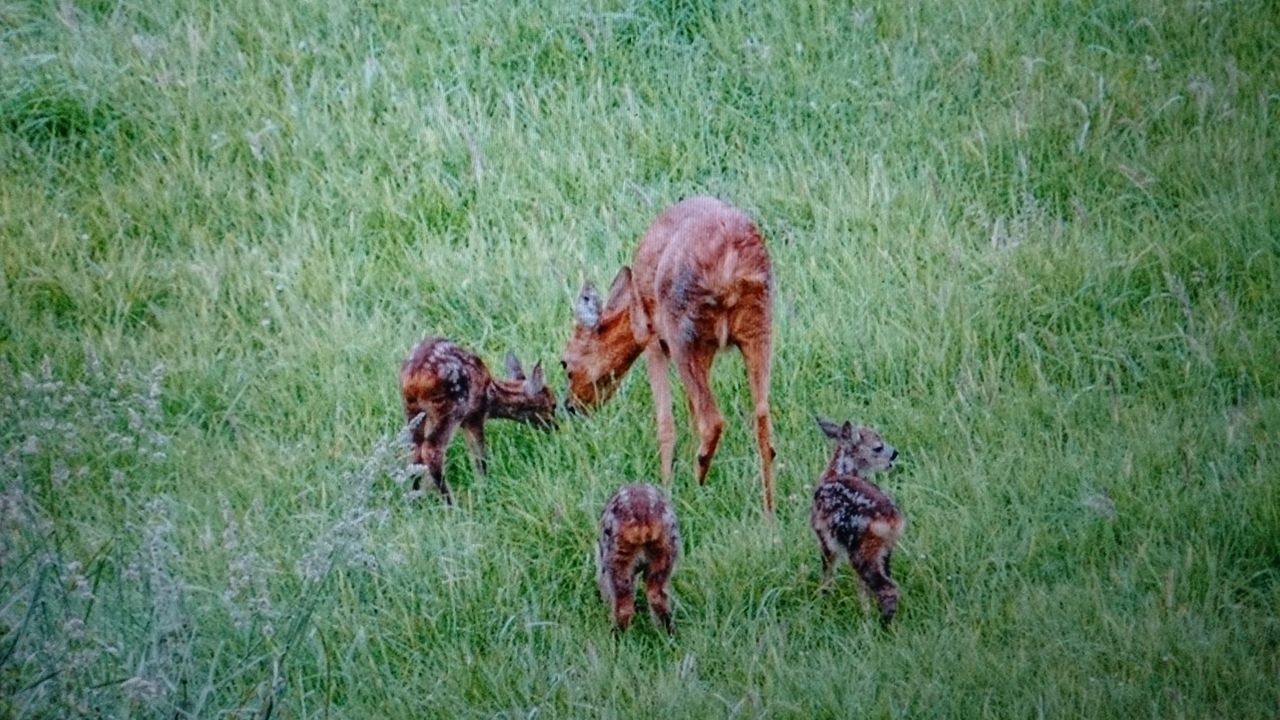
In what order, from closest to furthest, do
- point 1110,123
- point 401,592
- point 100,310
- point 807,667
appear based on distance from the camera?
point 807,667 → point 401,592 → point 100,310 → point 1110,123

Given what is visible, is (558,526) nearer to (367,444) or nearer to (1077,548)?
(367,444)

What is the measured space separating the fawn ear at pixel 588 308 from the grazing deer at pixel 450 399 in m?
0.38

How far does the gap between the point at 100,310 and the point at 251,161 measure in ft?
4.43

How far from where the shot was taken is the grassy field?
612 centimetres

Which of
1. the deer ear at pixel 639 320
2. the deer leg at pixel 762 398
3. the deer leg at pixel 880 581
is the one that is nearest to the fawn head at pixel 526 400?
the deer ear at pixel 639 320

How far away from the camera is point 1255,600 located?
6508 millimetres

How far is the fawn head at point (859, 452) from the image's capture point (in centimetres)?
711

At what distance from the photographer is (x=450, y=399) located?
24.6 ft

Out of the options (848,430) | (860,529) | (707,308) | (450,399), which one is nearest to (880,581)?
(860,529)

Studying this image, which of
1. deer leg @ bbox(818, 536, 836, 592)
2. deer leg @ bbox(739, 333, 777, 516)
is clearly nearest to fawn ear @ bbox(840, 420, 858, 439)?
deer leg @ bbox(739, 333, 777, 516)

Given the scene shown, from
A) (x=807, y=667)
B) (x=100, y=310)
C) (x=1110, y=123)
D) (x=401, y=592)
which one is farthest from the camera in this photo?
(x=1110, y=123)

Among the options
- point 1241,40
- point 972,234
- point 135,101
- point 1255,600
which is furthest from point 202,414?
point 1241,40

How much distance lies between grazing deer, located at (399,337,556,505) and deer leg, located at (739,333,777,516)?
1.00 meters

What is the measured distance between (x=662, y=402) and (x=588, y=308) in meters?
0.62
